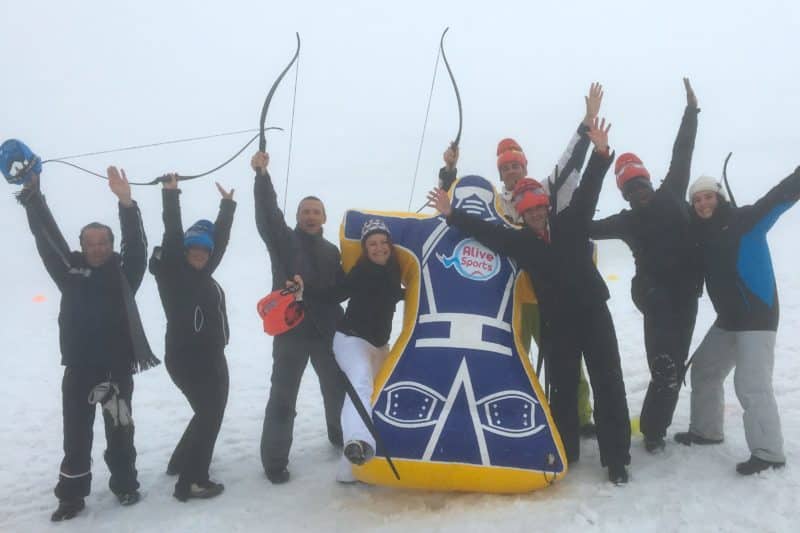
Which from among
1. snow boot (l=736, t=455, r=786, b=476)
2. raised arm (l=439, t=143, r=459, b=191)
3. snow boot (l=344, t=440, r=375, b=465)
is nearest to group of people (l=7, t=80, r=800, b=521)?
snow boot (l=736, t=455, r=786, b=476)

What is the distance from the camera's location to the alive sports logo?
12.4 ft

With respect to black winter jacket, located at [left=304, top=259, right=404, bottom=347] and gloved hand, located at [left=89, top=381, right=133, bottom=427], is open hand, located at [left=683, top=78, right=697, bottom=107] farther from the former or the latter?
gloved hand, located at [left=89, top=381, right=133, bottom=427]

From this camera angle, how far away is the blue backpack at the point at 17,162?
11.7 ft

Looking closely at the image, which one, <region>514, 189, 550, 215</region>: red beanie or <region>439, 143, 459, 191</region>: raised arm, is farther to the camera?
<region>439, 143, 459, 191</region>: raised arm

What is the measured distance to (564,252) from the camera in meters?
3.64

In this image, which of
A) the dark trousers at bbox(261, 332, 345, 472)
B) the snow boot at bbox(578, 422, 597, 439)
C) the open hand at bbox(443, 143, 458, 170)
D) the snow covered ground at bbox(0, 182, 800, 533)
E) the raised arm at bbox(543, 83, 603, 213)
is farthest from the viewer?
the open hand at bbox(443, 143, 458, 170)

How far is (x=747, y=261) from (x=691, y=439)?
118 cm


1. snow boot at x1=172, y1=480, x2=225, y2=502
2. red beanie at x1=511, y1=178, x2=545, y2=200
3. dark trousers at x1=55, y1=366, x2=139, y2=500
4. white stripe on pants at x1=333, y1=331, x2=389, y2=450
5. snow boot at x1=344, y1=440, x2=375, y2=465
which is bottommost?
snow boot at x1=172, y1=480, x2=225, y2=502

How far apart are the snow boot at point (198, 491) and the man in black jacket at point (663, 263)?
263cm

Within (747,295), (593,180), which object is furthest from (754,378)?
(593,180)

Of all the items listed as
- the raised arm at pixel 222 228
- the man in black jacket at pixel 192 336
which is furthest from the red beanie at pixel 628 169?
the man in black jacket at pixel 192 336

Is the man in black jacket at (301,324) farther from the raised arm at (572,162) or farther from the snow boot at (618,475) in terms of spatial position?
the snow boot at (618,475)

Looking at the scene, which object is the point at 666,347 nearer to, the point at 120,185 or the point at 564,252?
the point at 564,252

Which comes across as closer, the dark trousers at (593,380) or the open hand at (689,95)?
the dark trousers at (593,380)
